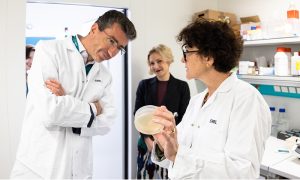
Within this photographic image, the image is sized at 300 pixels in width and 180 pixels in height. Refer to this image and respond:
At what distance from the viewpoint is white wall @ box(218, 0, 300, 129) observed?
2.44 m

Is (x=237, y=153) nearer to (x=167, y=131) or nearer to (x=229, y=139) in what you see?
(x=229, y=139)

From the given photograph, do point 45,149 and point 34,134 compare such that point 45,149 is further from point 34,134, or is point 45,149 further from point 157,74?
point 157,74

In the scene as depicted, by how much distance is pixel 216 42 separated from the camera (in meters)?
1.15

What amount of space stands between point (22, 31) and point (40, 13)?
1.28 ft

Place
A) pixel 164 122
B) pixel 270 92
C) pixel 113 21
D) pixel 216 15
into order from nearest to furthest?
1. pixel 164 122
2. pixel 113 21
3. pixel 270 92
4. pixel 216 15

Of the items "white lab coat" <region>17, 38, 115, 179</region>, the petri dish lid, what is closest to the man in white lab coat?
"white lab coat" <region>17, 38, 115, 179</region>

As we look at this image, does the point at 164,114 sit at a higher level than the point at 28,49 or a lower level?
lower

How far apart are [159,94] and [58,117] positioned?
1.09 metres

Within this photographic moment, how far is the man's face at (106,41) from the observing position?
59.2 inches

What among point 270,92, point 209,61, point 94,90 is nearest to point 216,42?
point 209,61

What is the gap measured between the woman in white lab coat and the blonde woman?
35.9 inches

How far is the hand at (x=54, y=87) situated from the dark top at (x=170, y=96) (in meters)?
0.99

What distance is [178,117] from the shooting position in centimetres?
225

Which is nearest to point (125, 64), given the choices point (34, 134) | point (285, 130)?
point (34, 134)
